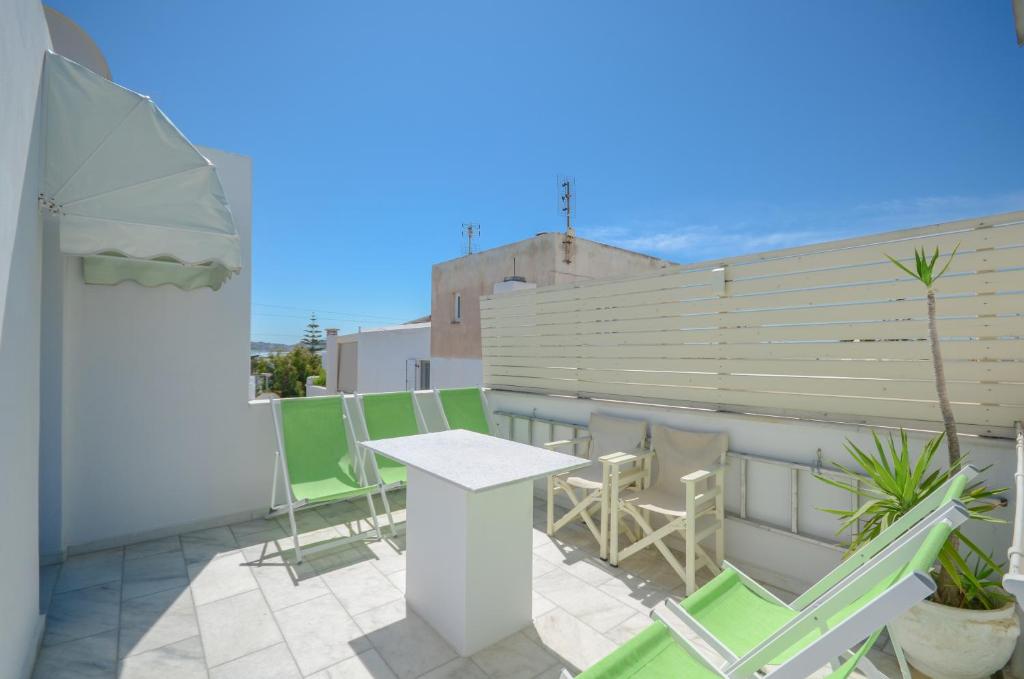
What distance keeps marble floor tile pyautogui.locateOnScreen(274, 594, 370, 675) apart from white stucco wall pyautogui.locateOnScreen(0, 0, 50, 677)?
1.46 m

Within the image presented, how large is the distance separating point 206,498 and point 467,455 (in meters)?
3.81

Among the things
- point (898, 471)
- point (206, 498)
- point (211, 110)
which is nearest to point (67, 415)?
point (206, 498)

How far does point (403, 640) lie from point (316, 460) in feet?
8.66

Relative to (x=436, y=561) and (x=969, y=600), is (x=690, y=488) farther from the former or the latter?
(x=436, y=561)

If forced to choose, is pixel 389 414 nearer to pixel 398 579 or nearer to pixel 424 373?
pixel 398 579

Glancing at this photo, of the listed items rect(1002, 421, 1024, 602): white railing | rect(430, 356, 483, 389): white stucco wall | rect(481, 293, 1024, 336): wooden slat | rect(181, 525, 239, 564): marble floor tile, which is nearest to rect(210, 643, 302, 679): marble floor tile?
rect(181, 525, 239, 564): marble floor tile

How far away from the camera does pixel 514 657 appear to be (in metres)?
3.04

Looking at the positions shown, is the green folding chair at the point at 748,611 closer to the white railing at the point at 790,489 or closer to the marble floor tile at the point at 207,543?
the white railing at the point at 790,489

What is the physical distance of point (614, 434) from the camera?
527cm

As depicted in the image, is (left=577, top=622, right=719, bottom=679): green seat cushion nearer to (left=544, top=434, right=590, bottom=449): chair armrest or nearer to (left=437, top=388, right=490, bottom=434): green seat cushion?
(left=544, top=434, right=590, bottom=449): chair armrest

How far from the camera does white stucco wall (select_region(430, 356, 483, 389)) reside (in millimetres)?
17438

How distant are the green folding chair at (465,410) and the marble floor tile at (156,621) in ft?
11.3

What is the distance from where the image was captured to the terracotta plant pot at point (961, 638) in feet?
8.12

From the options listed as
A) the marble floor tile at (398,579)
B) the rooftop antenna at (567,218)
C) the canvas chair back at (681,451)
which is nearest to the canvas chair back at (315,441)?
the marble floor tile at (398,579)
